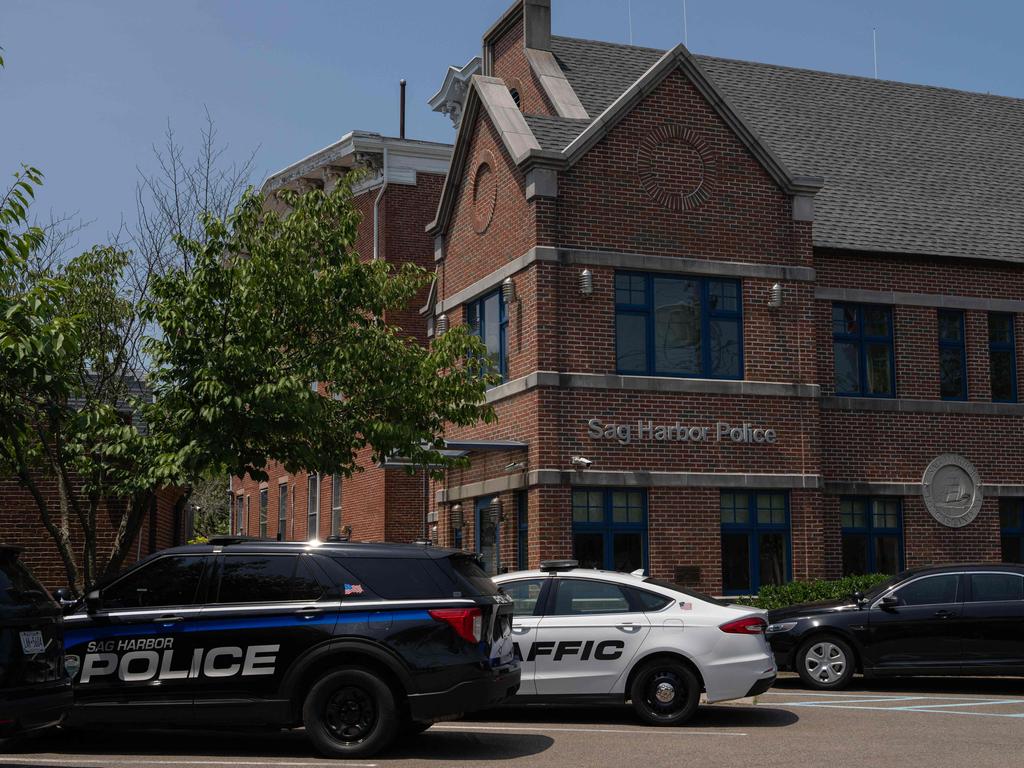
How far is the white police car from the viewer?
12.2 meters

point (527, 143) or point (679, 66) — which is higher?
point (679, 66)

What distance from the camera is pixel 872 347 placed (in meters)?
23.2

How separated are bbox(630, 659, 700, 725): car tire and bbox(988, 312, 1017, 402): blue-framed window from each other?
45.5 ft

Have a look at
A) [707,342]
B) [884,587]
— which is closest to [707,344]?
[707,342]

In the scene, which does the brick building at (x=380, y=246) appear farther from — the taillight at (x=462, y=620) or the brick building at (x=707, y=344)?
the taillight at (x=462, y=620)

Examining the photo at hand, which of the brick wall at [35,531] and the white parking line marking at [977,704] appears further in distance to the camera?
the brick wall at [35,531]

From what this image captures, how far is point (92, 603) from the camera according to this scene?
1064cm

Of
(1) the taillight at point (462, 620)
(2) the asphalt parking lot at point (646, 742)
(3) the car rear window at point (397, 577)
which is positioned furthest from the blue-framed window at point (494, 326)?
(1) the taillight at point (462, 620)

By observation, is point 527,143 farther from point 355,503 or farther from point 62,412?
point 355,503

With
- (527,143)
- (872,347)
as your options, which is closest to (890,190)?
(872,347)

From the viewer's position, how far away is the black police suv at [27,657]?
322 inches

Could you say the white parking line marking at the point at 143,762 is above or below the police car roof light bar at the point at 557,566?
below

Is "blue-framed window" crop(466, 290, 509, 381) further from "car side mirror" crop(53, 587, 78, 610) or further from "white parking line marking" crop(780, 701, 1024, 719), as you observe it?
"car side mirror" crop(53, 587, 78, 610)

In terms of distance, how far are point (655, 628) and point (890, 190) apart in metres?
15.8
